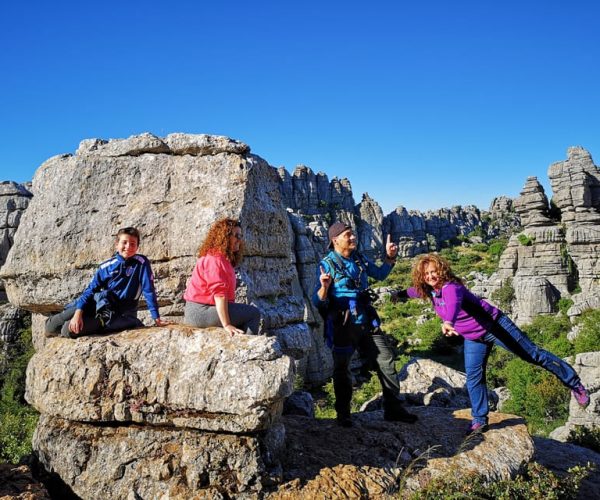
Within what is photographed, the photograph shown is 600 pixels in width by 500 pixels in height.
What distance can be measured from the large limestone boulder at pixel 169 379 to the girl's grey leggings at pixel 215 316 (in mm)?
132

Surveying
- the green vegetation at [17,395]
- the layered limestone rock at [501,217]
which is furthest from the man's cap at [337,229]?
the layered limestone rock at [501,217]

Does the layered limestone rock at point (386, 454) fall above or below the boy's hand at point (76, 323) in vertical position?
below

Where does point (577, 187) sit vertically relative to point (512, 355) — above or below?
above

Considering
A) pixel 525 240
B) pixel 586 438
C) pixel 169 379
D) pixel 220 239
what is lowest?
pixel 586 438

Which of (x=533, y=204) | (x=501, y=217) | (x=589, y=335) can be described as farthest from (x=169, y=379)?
(x=501, y=217)

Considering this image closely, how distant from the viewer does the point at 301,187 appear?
7950 centimetres

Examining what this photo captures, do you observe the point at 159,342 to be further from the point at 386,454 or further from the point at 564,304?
the point at 564,304

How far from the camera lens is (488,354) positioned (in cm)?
449

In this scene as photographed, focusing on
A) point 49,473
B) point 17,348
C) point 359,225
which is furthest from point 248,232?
point 359,225

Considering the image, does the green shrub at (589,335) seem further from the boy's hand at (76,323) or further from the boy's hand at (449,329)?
the boy's hand at (76,323)

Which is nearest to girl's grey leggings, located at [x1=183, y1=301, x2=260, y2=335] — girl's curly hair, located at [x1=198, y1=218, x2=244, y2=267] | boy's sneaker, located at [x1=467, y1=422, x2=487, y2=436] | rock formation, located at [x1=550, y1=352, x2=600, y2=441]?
girl's curly hair, located at [x1=198, y1=218, x2=244, y2=267]

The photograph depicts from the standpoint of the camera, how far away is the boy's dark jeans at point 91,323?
13.7ft

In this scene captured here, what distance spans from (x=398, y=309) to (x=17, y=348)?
2787 cm

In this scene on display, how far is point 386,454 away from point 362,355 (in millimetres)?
1011
